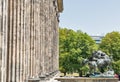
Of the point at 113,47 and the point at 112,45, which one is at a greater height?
the point at 112,45

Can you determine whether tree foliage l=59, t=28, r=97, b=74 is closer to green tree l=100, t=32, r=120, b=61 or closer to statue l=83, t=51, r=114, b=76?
green tree l=100, t=32, r=120, b=61

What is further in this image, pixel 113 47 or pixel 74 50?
pixel 113 47

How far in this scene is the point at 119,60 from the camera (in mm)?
80562

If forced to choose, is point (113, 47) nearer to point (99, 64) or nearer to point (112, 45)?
point (112, 45)

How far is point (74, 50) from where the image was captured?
77.5 meters

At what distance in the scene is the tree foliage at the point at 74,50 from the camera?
76625 millimetres

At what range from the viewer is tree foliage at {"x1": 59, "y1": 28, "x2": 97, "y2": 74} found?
251ft

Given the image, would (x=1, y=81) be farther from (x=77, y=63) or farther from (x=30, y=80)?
(x=77, y=63)

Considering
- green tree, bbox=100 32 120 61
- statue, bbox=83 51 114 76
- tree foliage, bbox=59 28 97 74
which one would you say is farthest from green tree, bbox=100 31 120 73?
statue, bbox=83 51 114 76

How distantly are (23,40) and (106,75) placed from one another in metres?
20.0

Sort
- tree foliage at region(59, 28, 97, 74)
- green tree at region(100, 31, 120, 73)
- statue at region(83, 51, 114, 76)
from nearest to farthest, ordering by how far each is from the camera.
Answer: statue at region(83, 51, 114, 76) → tree foliage at region(59, 28, 97, 74) → green tree at region(100, 31, 120, 73)

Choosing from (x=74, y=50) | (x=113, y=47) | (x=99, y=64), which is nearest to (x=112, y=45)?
(x=113, y=47)

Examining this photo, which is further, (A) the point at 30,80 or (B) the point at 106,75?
(B) the point at 106,75

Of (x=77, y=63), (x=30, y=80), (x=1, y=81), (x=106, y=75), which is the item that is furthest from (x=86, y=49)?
(x=1, y=81)
